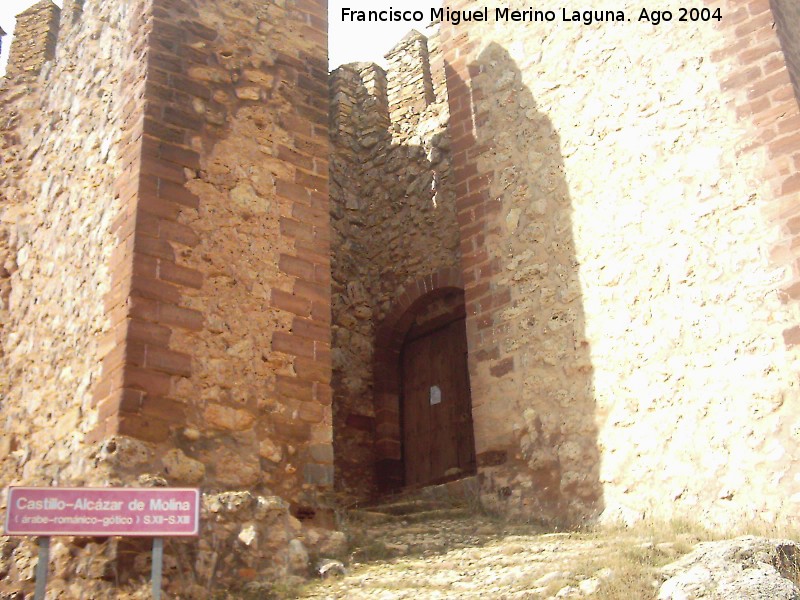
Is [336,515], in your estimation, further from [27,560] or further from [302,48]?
[302,48]

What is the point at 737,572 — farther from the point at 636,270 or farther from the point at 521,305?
the point at 521,305

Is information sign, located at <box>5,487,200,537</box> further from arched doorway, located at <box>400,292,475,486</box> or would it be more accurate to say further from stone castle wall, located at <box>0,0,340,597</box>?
arched doorway, located at <box>400,292,475,486</box>

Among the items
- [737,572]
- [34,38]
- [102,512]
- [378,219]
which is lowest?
[737,572]

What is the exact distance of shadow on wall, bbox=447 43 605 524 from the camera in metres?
7.23

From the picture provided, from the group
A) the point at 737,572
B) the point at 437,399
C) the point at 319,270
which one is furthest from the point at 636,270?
the point at 437,399

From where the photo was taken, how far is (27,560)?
5.60m

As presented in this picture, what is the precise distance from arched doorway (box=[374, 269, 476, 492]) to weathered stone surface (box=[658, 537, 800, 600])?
416 centimetres

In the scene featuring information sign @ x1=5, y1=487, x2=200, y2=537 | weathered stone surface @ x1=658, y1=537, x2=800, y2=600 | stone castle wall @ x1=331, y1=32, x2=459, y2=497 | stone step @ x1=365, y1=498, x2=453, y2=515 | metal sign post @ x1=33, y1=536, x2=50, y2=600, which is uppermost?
stone castle wall @ x1=331, y1=32, x2=459, y2=497

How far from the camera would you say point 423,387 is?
9.93 m

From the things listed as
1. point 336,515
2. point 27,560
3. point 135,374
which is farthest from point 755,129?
point 27,560

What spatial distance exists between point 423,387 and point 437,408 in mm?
304

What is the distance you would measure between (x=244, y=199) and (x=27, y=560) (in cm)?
264

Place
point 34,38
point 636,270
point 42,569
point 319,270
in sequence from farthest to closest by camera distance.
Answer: point 34,38
point 636,270
point 319,270
point 42,569

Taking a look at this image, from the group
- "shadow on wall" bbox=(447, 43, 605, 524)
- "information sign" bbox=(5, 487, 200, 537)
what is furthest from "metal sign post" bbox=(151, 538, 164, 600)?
"shadow on wall" bbox=(447, 43, 605, 524)
